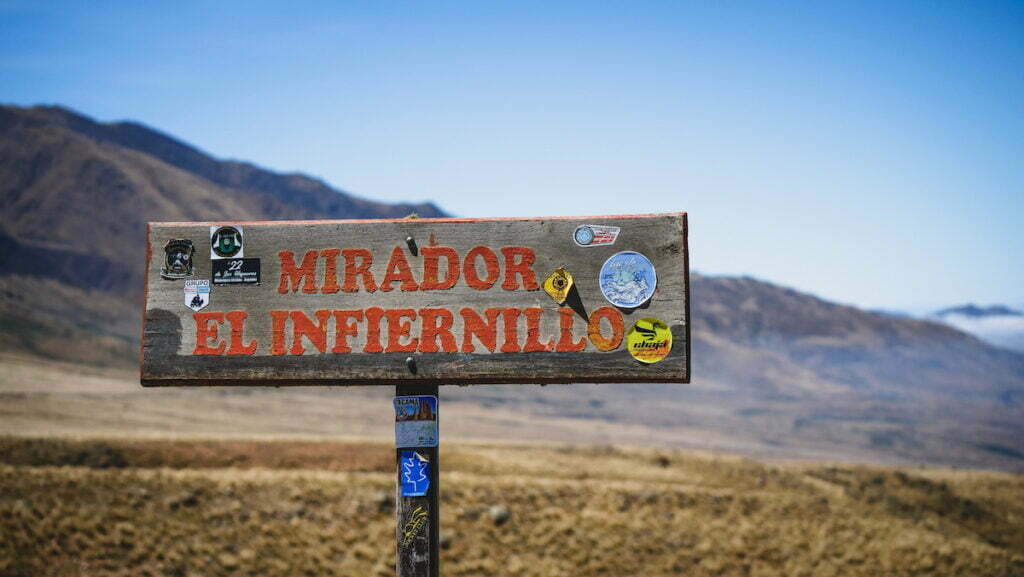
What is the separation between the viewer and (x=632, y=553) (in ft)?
47.0

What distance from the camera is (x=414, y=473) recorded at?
12.8ft

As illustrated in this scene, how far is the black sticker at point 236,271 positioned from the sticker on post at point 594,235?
1.70m

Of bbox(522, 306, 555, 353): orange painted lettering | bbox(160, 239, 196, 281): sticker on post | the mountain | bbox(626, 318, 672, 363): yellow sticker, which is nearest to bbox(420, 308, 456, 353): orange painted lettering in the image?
bbox(522, 306, 555, 353): orange painted lettering

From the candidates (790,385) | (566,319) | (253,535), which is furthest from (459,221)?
(790,385)

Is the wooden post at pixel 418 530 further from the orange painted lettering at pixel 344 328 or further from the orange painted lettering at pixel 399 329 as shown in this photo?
the orange painted lettering at pixel 344 328

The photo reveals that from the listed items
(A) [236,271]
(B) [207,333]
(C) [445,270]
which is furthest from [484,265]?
(B) [207,333]

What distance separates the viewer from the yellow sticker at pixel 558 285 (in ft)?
12.5

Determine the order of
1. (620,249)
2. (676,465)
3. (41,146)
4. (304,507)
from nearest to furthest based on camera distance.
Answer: (620,249) → (304,507) → (676,465) → (41,146)

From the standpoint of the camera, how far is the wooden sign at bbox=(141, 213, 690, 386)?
148 inches

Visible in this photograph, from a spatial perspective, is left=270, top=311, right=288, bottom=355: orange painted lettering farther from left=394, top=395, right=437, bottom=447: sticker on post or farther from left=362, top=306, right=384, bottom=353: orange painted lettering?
left=394, top=395, right=437, bottom=447: sticker on post

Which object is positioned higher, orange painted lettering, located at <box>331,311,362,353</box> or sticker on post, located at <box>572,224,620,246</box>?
sticker on post, located at <box>572,224,620,246</box>

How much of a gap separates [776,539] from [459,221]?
14.3 metres

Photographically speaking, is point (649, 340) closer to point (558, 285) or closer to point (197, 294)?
point (558, 285)

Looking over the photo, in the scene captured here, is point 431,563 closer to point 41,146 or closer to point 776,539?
point 776,539
